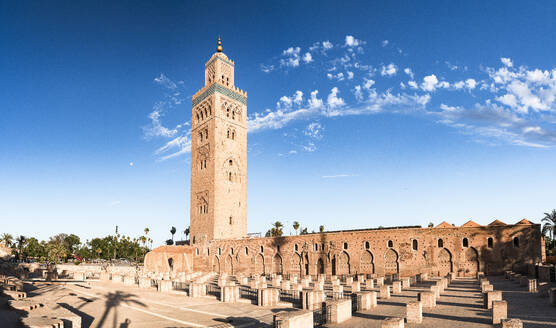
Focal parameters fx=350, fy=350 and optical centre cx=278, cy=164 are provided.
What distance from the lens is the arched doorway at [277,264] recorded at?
103 ft

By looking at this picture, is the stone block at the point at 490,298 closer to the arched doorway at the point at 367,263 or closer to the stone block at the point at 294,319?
the stone block at the point at 294,319

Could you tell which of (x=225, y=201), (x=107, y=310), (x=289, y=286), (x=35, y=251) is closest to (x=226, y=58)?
(x=225, y=201)

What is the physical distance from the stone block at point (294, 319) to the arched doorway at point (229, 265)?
27.8 m

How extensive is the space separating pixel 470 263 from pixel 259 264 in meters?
17.6

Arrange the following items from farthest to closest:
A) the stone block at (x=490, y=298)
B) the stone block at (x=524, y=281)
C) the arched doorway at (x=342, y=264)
→ 1. the arched doorway at (x=342, y=264)
2. the stone block at (x=524, y=281)
3. the stone block at (x=490, y=298)

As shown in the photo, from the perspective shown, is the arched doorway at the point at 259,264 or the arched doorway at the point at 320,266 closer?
the arched doorway at the point at 320,266

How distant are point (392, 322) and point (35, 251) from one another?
2776 inches

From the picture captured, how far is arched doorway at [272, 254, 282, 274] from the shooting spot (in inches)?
1232

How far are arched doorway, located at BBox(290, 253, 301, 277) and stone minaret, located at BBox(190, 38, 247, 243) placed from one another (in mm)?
10937

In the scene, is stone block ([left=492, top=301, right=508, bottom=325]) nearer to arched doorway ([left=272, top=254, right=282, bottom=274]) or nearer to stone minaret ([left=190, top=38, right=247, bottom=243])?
arched doorway ([left=272, top=254, right=282, bottom=274])

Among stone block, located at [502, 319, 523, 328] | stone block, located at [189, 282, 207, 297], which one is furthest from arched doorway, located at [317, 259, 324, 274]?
stone block, located at [502, 319, 523, 328]

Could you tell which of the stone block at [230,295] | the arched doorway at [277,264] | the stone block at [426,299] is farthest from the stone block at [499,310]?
the arched doorway at [277,264]

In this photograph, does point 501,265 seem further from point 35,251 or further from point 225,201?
point 35,251

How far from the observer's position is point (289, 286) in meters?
19.3
